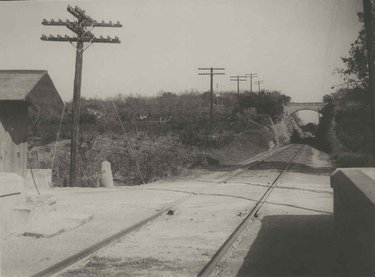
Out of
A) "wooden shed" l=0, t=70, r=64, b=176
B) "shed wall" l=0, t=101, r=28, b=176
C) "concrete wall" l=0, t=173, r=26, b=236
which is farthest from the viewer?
"shed wall" l=0, t=101, r=28, b=176

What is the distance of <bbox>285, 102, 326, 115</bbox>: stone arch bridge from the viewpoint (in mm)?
98312

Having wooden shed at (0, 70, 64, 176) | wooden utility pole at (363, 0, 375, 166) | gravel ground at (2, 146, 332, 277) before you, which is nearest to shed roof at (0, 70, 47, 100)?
wooden shed at (0, 70, 64, 176)

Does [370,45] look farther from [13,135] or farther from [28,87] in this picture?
[13,135]

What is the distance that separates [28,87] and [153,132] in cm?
3148

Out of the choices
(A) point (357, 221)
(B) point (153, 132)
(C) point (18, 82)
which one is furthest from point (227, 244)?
(B) point (153, 132)

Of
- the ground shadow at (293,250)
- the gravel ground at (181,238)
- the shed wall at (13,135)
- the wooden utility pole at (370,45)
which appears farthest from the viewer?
the wooden utility pole at (370,45)

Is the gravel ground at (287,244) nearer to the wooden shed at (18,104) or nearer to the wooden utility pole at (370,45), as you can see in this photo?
the wooden utility pole at (370,45)

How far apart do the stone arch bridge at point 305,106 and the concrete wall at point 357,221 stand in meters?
95.0

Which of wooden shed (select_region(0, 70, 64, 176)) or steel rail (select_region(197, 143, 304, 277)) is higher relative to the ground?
wooden shed (select_region(0, 70, 64, 176))

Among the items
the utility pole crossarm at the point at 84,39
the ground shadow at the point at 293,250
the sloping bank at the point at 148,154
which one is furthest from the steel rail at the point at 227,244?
the sloping bank at the point at 148,154

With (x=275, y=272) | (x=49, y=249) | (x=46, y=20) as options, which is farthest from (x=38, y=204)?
(x=46, y=20)

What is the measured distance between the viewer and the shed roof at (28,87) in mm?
12133

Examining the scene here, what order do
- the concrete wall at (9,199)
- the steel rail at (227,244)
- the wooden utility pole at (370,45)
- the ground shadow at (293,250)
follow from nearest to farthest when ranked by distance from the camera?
1. the steel rail at (227,244)
2. the ground shadow at (293,250)
3. the concrete wall at (9,199)
4. the wooden utility pole at (370,45)

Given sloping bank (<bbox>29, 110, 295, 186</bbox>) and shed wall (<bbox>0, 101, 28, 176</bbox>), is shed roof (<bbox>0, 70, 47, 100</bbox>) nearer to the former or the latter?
shed wall (<bbox>0, 101, 28, 176</bbox>)
